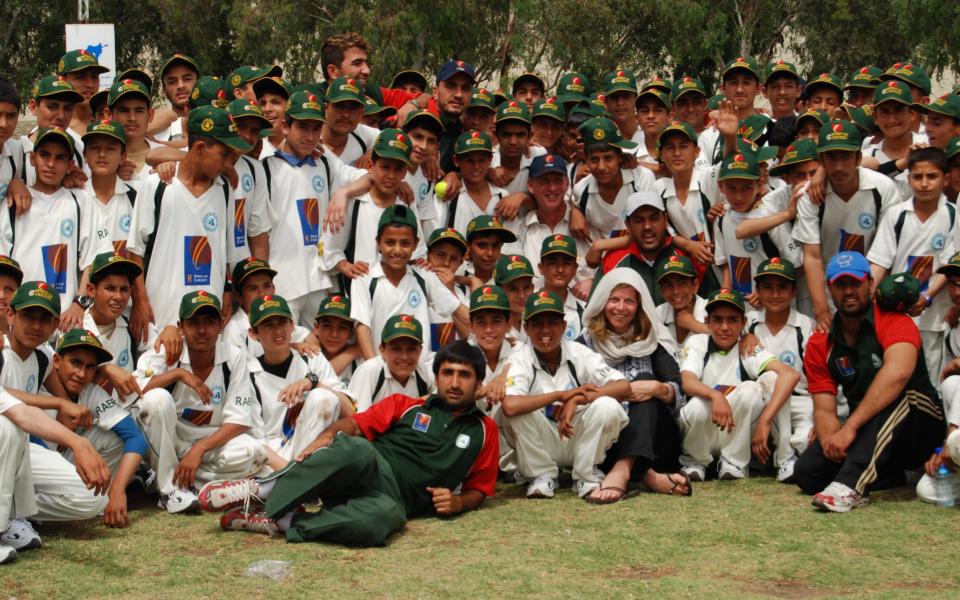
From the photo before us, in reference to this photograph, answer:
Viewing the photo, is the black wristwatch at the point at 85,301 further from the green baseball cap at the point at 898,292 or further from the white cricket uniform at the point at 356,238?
the green baseball cap at the point at 898,292

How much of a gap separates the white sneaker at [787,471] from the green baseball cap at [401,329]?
2.42 m

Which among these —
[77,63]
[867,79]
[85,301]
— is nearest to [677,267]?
[867,79]

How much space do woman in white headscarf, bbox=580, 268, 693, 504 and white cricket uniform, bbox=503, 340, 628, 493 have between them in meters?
0.15

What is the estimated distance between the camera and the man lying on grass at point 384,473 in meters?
6.29

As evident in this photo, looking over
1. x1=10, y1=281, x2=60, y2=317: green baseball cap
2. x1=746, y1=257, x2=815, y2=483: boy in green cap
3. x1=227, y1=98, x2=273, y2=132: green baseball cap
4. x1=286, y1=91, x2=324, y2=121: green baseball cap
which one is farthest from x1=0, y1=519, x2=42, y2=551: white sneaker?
x1=746, y1=257, x2=815, y2=483: boy in green cap

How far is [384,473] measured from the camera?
6.67 m

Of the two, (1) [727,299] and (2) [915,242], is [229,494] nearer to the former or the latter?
(1) [727,299]

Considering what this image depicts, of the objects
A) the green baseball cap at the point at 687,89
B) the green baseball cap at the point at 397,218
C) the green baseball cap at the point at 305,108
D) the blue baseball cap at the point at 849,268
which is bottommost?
the blue baseball cap at the point at 849,268

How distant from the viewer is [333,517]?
247 inches

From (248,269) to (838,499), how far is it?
3952mm

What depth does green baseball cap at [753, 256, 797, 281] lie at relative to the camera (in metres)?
8.04

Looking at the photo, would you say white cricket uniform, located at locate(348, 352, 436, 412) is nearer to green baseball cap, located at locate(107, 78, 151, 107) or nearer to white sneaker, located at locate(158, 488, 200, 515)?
white sneaker, located at locate(158, 488, 200, 515)

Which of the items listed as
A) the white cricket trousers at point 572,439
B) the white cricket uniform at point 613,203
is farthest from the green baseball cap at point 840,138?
the white cricket trousers at point 572,439

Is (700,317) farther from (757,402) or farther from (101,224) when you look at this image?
(101,224)
